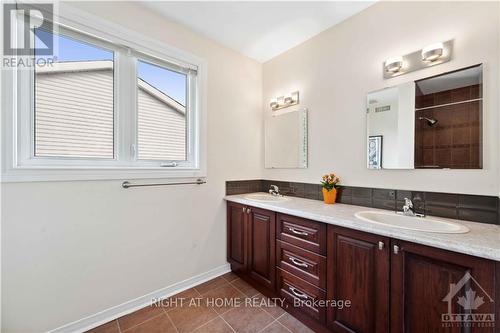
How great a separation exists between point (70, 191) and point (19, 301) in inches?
29.5

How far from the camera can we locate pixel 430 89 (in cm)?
153

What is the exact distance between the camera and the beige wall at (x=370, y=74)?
1319 mm

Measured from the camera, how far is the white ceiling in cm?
184

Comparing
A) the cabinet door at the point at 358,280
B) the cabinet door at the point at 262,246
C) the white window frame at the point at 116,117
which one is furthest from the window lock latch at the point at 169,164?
the cabinet door at the point at 358,280

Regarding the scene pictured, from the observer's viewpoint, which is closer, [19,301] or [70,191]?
[19,301]

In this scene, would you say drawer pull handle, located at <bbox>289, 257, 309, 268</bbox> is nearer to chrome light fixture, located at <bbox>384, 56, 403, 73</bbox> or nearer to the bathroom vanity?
the bathroom vanity

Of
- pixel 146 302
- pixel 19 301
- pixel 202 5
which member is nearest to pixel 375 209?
pixel 146 302

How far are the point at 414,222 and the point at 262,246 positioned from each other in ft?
3.99

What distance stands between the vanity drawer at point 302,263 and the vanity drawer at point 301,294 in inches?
1.8

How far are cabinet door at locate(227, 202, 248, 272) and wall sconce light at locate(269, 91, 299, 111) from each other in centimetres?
132

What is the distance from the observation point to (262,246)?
1992mm

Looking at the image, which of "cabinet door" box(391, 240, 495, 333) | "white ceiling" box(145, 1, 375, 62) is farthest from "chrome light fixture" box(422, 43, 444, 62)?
"cabinet door" box(391, 240, 495, 333)

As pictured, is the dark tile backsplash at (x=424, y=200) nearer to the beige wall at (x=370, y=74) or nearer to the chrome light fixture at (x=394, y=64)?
the beige wall at (x=370, y=74)

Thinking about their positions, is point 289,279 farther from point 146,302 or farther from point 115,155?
point 115,155
